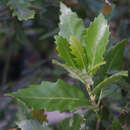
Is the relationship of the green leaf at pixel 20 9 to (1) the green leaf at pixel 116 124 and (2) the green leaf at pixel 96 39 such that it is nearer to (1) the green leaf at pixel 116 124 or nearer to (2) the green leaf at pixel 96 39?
(2) the green leaf at pixel 96 39

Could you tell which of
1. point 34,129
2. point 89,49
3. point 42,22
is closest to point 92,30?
point 89,49

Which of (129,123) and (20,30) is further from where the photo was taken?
(20,30)

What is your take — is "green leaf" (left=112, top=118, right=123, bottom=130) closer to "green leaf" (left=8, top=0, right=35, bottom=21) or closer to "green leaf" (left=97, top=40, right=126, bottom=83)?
"green leaf" (left=97, top=40, right=126, bottom=83)

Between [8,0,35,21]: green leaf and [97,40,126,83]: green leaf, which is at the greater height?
[8,0,35,21]: green leaf

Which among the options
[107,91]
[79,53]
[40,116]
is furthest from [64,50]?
[40,116]

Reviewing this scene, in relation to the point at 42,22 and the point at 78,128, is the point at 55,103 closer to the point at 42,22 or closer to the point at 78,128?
the point at 78,128

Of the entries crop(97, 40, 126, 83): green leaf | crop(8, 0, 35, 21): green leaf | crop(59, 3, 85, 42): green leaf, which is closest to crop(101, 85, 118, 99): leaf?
crop(97, 40, 126, 83): green leaf
